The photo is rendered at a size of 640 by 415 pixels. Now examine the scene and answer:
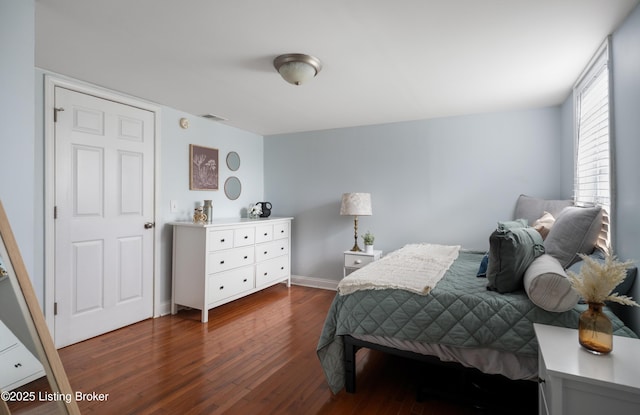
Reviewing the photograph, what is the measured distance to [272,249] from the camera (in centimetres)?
427

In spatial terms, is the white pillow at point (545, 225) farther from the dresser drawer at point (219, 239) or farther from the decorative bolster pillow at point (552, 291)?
the dresser drawer at point (219, 239)

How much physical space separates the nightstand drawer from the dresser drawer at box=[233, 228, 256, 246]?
3.87 feet

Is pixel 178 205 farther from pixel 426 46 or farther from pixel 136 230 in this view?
pixel 426 46

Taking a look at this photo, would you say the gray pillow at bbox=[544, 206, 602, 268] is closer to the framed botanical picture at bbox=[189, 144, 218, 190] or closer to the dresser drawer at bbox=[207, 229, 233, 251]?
the dresser drawer at bbox=[207, 229, 233, 251]

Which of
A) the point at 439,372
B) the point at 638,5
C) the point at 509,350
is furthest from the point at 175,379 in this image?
the point at 638,5

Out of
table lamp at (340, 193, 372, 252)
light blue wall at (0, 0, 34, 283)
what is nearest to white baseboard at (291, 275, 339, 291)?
table lamp at (340, 193, 372, 252)

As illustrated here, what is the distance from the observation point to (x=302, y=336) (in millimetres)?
2926

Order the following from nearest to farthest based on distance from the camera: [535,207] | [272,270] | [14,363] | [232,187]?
1. [14,363]
2. [535,207]
3. [272,270]
4. [232,187]

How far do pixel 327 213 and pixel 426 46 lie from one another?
2.78 metres

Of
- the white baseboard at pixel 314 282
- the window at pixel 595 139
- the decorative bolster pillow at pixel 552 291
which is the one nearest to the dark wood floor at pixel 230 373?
the decorative bolster pillow at pixel 552 291

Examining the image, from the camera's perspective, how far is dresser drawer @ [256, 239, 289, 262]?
13.3 ft

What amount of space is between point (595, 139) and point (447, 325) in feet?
5.84

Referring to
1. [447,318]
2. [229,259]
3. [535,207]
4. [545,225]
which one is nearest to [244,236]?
[229,259]

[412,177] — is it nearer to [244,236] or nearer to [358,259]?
[358,259]
